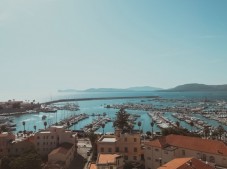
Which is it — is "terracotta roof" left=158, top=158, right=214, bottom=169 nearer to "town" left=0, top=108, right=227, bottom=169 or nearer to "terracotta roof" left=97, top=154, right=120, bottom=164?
"town" left=0, top=108, right=227, bottom=169

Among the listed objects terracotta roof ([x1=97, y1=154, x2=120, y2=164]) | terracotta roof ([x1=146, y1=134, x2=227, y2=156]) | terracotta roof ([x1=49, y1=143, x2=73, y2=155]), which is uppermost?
terracotta roof ([x1=146, y1=134, x2=227, y2=156])

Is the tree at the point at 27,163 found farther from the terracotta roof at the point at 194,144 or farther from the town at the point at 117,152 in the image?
the terracotta roof at the point at 194,144

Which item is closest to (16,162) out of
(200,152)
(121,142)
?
(121,142)

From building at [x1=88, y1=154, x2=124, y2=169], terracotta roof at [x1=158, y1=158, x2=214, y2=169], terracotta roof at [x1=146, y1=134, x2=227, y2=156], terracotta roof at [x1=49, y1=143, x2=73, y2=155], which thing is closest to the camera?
terracotta roof at [x1=158, y1=158, x2=214, y2=169]

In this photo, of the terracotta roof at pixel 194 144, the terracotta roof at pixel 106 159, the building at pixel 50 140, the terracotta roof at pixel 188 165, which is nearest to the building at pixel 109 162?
the terracotta roof at pixel 106 159

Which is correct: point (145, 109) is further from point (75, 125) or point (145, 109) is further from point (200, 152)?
point (200, 152)

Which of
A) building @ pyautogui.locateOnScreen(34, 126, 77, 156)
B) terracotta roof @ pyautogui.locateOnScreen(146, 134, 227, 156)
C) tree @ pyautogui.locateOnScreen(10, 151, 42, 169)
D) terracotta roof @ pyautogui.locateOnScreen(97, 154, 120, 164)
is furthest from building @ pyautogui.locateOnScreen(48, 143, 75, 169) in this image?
terracotta roof @ pyautogui.locateOnScreen(146, 134, 227, 156)

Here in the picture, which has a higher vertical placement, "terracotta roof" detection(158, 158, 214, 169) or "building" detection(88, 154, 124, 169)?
"terracotta roof" detection(158, 158, 214, 169)

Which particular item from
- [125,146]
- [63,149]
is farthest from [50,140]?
[125,146]
